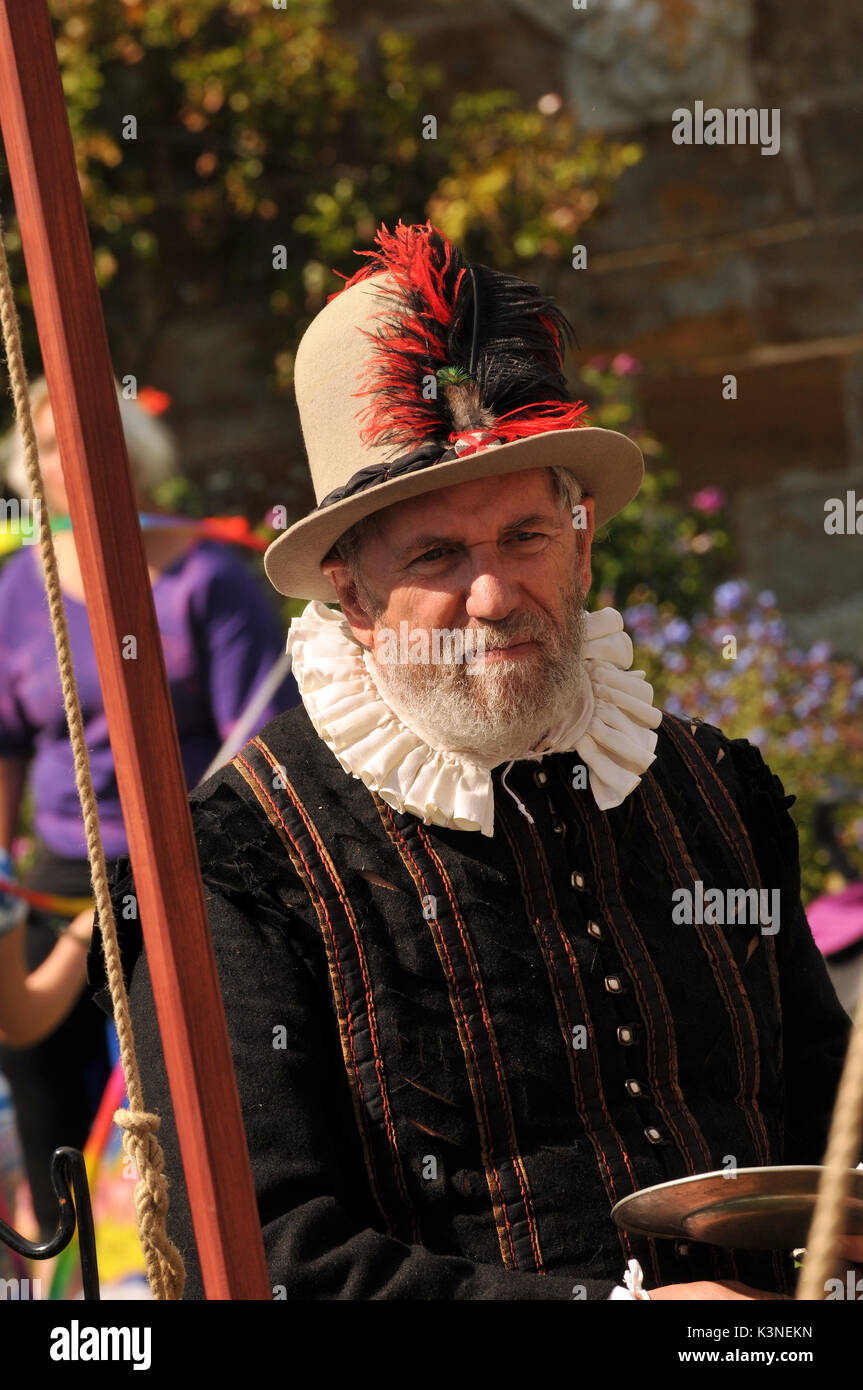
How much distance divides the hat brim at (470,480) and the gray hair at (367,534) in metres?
0.01

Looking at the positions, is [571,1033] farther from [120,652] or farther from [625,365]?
[625,365]

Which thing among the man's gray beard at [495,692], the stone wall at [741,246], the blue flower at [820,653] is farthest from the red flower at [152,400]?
the man's gray beard at [495,692]

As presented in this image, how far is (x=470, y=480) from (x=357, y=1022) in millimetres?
701

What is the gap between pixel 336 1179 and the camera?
6.13 ft

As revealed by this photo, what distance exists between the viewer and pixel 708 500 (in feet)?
17.5

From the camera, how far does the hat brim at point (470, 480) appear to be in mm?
1973

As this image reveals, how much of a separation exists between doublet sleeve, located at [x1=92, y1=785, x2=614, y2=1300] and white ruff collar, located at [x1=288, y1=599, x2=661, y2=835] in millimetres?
174

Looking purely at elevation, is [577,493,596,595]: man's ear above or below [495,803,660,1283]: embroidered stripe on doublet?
above

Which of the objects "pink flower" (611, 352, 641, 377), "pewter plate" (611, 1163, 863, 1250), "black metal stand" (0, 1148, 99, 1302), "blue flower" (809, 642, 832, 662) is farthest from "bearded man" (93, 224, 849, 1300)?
"pink flower" (611, 352, 641, 377)

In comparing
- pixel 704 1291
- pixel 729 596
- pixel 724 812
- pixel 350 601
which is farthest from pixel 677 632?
pixel 704 1291

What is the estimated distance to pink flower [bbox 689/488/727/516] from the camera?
5340 millimetres

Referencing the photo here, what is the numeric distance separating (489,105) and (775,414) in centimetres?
150

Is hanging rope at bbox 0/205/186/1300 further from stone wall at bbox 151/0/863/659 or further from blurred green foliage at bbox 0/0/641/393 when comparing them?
blurred green foliage at bbox 0/0/641/393
